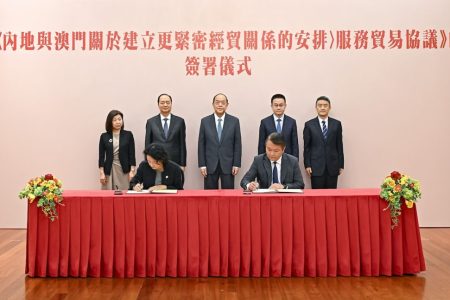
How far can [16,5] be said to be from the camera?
6.41 metres

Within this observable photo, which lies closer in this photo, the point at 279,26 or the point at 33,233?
the point at 33,233

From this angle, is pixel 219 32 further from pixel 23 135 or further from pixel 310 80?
pixel 23 135

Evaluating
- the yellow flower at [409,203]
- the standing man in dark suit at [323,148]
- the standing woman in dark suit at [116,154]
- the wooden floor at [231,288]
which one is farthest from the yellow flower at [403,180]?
the standing woman in dark suit at [116,154]

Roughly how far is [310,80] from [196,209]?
3025 mm

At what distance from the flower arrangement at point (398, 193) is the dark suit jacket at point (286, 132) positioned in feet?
6.97

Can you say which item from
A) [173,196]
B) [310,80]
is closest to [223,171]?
[310,80]

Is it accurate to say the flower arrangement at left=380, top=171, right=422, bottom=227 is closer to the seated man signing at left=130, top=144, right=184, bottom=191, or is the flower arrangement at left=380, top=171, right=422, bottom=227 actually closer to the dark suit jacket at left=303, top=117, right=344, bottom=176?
the seated man signing at left=130, top=144, right=184, bottom=191

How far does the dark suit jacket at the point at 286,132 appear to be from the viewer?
19.8ft

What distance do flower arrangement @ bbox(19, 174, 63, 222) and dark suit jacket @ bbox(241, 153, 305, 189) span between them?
1.45 m

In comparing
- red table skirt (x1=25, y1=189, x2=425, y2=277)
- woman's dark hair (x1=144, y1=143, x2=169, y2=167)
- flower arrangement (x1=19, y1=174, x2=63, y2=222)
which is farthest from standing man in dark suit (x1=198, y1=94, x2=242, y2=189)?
flower arrangement (x1=19, y1=174, x2=63, y2=222)

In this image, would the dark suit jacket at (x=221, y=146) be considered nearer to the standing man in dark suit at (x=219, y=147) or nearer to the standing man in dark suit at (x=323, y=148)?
the standing man in dark suit at (x=219, y=147)

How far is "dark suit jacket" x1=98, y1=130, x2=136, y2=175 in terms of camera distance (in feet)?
19.9

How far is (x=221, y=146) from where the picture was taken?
19.7 feet

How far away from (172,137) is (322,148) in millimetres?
1667
